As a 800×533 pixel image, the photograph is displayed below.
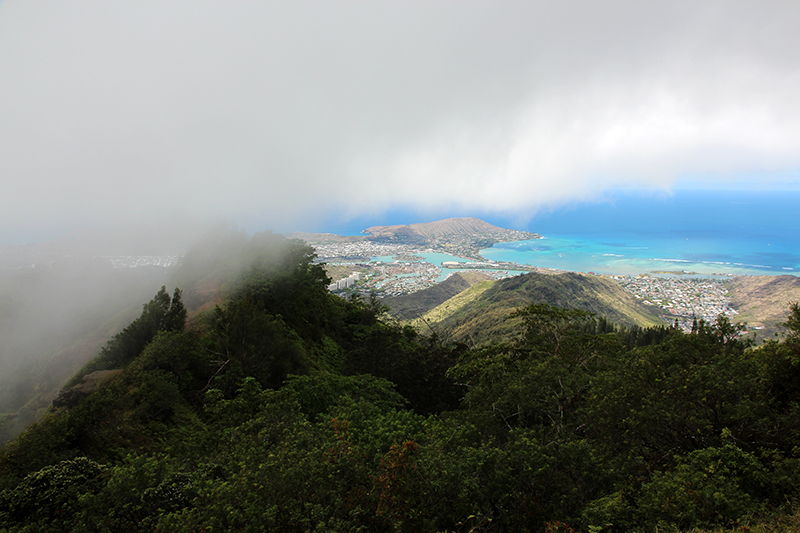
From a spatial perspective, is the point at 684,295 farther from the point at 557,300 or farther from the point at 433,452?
the point at 433,452

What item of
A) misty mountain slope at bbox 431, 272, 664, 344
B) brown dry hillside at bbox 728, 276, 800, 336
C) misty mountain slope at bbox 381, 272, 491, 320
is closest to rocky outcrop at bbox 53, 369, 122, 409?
misty mountain slope at bbox 431, 272, 664, 344

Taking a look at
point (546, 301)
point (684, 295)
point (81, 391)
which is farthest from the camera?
point (684, 295)

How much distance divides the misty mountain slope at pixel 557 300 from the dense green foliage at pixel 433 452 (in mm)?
54784

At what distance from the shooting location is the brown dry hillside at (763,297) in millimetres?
78925

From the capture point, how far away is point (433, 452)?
31.2 feet

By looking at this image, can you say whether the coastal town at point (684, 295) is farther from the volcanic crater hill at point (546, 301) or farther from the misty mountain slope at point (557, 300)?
the misty mountain slope at point (557, 300)

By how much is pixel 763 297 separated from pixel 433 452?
123827 millimetres

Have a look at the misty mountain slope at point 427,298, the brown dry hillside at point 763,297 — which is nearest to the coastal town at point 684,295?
the brown dry hillside at point 763,297

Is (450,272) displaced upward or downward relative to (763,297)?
downward

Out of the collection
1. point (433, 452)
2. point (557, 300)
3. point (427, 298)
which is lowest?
point (427, 298)

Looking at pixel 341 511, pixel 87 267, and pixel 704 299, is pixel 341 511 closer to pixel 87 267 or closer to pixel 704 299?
pixel 87 267

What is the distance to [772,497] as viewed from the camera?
750 centimetres

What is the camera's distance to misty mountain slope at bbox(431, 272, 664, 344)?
254ft

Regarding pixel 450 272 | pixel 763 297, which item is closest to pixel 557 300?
pixel 763 297
